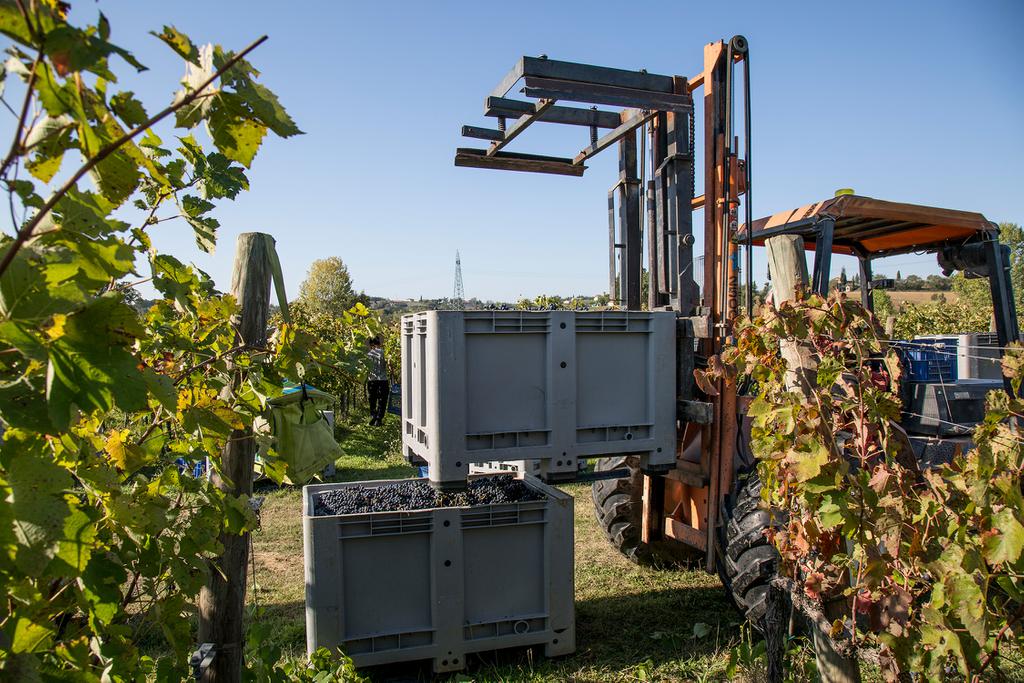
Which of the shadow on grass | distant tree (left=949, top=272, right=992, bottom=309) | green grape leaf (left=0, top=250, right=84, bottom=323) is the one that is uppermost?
distant tree (left=949, top=272, right=992, bottom=309)

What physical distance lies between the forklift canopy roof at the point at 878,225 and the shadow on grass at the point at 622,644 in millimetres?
2450

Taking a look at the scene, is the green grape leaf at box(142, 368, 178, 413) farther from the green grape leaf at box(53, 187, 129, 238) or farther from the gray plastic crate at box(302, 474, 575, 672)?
the gray plastic crate at box(302, 474, 575, 672)

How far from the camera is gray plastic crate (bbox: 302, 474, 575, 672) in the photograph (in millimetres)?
3652

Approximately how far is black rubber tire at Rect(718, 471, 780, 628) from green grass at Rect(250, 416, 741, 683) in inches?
9.9

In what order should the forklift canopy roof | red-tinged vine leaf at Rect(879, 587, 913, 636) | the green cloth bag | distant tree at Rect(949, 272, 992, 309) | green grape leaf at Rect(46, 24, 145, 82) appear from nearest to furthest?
1. green grape leaf at Rect(46, 24, 145, 82)
2. red-tinged vine leaf at Rect(879, 587, 913, 636)
3. the green cloth bag
4. the forklift canopy roof
5. distant tree at Rect(949, 272, 992, 309)

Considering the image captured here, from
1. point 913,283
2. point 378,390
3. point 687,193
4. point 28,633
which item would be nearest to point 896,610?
point 28,633

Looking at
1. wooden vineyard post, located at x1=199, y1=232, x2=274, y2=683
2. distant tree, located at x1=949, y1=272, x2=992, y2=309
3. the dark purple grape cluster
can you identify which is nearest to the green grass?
the dark purple grape cluster

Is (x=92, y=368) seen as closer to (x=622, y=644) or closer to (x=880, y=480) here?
(x=880, y=480)

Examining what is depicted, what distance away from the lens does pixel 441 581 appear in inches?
149

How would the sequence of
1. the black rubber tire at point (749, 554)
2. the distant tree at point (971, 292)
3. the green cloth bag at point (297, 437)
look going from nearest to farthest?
the green cloth bag at point (297, 437) < the black rubber tire at point (749, 554) < the distant tree at point (971, 292)

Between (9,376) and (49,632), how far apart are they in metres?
0.46

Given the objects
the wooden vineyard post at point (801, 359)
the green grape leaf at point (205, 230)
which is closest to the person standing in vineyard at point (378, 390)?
the wooden vineyard post at point (801, 359)

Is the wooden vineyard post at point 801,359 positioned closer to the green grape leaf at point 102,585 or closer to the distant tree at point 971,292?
the green grape leaf at point 102,585

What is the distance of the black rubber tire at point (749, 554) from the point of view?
12.7ft
